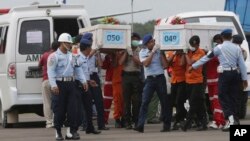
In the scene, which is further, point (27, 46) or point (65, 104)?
point (27, 46)

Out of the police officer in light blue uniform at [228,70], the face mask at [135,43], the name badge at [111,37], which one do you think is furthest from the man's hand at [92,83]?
the police officer in light blue uniform at [228,70]

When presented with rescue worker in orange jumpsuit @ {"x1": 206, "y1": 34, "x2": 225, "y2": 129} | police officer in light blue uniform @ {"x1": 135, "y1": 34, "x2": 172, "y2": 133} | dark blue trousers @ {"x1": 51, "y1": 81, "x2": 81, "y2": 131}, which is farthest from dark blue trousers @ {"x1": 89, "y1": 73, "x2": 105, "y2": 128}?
rescue worker in orange jumpsuit @ {"x1": 206, "y1": 34, "x2": 225, "y2": 129}

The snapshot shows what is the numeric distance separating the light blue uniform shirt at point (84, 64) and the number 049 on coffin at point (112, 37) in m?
0.64

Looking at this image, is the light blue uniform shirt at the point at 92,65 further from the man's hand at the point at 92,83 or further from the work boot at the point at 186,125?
the work boot at the point at 186,125

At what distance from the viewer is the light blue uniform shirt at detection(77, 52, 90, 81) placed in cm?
1675

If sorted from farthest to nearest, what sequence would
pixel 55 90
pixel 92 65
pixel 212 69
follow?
pixel 92 65, pixel 212 69, pixel 55 90

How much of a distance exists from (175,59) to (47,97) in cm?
304

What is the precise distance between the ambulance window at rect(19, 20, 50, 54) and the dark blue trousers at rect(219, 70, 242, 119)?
14.3 feet

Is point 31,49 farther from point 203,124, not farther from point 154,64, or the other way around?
point 203,124

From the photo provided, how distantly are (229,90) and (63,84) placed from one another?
3081mm

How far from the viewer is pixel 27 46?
19.6 metres

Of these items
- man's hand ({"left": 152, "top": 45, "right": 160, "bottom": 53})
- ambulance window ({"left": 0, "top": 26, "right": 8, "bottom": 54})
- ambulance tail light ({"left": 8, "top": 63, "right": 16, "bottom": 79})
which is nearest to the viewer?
man's hand ({"left": 152, "top": 45, "right": 160, "bottom": 53})

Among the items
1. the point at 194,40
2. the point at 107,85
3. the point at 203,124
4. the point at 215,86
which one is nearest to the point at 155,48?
the point at 194,40

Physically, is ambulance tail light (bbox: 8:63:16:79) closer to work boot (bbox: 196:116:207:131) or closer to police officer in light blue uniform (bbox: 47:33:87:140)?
police officer in light blue uniform (bbox: 47:33:87:140)
